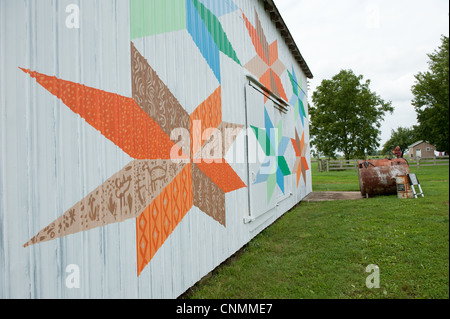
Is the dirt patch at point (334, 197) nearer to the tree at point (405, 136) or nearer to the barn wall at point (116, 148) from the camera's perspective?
the barn wall at point (116, 148)

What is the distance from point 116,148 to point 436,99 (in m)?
2.08

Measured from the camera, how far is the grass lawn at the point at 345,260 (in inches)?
Result: 115

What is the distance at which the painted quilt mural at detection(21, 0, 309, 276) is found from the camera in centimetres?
209

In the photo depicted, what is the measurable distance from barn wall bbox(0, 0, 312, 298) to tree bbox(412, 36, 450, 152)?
2003 mm

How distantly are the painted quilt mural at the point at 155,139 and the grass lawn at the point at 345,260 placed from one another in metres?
0.88

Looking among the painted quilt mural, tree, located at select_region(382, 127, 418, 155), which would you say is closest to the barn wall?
the painted quilt mural

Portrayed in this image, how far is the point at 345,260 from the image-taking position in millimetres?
3871

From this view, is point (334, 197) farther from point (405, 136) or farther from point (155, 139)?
point (405, 136)

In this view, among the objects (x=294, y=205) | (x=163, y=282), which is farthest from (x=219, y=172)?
(x=294, y=205)

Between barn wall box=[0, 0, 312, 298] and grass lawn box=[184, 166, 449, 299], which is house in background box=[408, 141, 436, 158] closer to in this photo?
grass lawn box=[184, 166, 449, 299]

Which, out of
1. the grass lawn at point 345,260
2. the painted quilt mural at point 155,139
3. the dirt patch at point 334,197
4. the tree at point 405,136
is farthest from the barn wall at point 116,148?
the dirt patch at point 334,197

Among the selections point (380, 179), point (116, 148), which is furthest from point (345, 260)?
point (380, 179)

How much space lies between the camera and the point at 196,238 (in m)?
3.39
